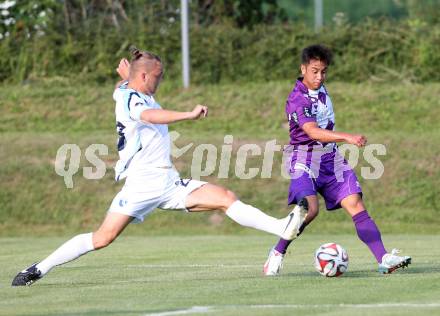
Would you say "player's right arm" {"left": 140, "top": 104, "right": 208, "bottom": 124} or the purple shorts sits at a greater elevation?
"player's right arm" {"left": 140, "top": 104, "right": 208, "bottom": 124}

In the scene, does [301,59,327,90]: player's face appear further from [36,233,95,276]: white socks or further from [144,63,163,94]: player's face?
[36,233,95,276]: white socks

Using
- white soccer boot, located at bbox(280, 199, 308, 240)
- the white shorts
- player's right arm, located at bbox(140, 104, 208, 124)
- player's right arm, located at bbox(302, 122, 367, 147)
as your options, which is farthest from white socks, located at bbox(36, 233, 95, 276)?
player's right arm, located at bbox(302, 122, 367, 147)

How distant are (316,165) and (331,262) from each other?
1.04 m

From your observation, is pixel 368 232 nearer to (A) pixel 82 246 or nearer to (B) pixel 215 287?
(B) pixel 215 287

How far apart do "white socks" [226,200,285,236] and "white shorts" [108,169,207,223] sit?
1.30 feet

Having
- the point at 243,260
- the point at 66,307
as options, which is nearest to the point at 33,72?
the point at 243,260

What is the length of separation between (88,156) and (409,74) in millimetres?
8514

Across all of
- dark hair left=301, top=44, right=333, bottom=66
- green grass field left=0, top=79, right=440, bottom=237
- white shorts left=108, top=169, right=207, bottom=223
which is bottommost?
green grass field left=0, top=79, right=440, bottom=237

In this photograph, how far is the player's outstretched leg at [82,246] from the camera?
9.91 metres

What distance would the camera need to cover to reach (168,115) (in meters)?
9.41

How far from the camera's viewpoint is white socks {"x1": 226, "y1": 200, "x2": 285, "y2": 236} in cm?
991

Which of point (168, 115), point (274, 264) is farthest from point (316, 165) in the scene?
point (168, 115)

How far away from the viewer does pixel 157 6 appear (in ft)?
93.4

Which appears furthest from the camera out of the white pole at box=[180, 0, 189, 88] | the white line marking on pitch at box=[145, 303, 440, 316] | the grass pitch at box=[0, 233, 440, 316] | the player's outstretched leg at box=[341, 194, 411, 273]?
the white pole at box=[180, 0, 189, 88]
